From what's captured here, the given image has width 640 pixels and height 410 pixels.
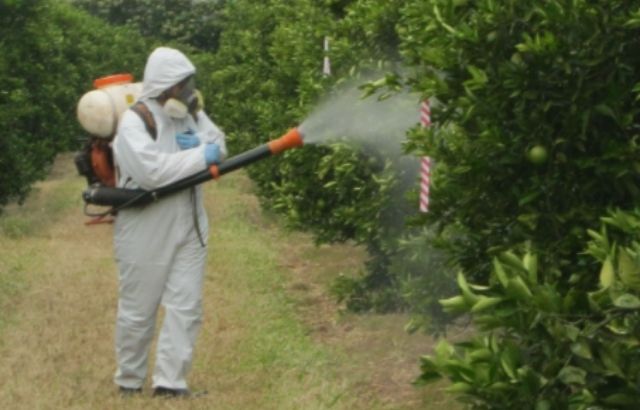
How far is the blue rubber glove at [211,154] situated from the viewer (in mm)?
8945

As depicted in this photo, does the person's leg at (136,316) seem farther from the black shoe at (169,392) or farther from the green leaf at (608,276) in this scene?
the green leaf at (608,276)

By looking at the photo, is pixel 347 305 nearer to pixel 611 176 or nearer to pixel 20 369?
pixel 20 369

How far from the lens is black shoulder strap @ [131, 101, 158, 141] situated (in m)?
8.97

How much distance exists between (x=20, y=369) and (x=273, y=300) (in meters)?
→ 3.97

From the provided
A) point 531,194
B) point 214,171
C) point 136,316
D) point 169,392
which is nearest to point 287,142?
point 214,171

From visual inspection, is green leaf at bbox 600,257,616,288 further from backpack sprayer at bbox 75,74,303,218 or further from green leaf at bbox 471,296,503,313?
backpack sprayer at bbox 75,74,303,218

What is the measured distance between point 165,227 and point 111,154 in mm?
587

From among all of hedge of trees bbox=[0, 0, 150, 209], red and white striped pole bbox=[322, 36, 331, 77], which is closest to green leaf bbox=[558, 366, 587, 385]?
red and white striped pole bbox=[322, 36, 331, 77]

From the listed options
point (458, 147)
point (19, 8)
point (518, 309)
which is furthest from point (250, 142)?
point (518, 309)

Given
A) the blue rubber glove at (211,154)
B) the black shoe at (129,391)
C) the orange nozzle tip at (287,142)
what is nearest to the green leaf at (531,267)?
the orange nozzle tip at (287,142)

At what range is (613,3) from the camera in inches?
207

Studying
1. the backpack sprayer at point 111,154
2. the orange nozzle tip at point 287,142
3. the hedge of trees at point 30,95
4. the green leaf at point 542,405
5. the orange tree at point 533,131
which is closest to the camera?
the green leaf at point 542,405

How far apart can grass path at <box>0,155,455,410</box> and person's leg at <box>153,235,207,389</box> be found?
0.65ft

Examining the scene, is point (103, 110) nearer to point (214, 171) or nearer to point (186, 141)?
point (186, 141)
